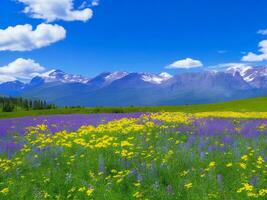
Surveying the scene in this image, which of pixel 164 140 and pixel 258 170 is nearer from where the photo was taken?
pixel 258 170

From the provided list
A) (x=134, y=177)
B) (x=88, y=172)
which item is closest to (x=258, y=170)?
(x=134, y=177)

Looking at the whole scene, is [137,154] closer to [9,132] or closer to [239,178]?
[239,178]

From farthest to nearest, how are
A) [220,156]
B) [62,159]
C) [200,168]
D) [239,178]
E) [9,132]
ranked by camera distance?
[9,132] → [62,159] → [220,156] → [200,168] → [239,178]

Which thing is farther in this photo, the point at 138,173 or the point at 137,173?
the point at 137,173

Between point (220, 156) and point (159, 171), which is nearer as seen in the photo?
point (159, 171)

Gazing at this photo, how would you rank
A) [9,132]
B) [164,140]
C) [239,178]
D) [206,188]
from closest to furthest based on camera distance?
[206,188] → [239,178] → [164,140] → [9,132]

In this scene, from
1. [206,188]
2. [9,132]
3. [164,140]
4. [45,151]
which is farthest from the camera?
[9,132]

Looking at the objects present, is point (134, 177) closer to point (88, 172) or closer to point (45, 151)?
point (88, 172)

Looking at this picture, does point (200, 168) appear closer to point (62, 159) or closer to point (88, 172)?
point (88, 172)

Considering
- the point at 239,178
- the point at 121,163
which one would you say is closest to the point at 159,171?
the point at 121,163

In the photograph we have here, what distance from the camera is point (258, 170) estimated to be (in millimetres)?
9430

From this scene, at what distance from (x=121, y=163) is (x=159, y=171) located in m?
1.31

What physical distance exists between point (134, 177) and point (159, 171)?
2.14ft

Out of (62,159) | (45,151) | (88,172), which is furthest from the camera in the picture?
(45,151)
